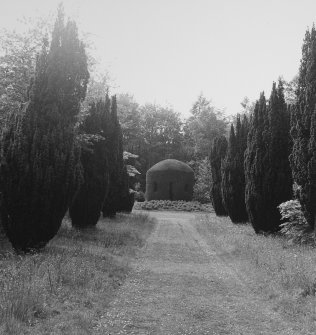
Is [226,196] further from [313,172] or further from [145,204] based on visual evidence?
[145,204]

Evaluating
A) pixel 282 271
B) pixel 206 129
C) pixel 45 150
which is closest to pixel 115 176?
pixel 45 150

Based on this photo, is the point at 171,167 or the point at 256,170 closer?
the point at 256,170

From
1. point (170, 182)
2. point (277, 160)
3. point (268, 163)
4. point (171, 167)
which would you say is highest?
point (171, 167)

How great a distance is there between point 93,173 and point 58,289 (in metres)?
11.8

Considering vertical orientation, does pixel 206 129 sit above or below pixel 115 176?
above

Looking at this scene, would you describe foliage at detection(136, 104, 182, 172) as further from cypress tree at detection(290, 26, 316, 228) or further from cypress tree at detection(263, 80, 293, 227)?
cypress tree at detection(290, 26, 316, 228)

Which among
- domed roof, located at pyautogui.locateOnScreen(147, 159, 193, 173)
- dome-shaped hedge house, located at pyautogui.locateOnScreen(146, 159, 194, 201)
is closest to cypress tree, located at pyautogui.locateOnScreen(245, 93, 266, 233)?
dome-shaped hedge house, located at pyautogui.locateOnScreen(146, 159, 194, 201)

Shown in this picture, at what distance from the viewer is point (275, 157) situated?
17141 millimetres

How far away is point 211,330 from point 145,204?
1475 inches

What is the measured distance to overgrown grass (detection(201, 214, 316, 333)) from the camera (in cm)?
712

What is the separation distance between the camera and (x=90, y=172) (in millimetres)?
18688

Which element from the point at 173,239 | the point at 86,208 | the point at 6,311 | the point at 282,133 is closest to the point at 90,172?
the point at 86,208

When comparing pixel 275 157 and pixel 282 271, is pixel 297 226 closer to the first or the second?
pixel 275 157

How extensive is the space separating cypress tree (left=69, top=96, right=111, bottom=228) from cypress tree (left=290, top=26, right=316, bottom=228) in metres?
8.75
